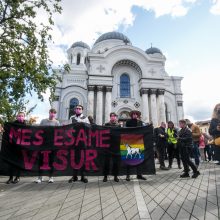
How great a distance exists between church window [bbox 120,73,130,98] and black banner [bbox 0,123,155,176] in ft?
88.0

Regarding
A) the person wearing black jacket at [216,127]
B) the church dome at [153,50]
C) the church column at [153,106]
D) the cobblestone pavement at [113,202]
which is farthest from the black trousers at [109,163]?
the church dome at [153,50]

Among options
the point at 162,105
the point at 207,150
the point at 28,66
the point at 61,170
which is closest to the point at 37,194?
the point at 61,170

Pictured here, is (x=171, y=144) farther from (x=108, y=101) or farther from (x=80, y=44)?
(x=80, y=44)

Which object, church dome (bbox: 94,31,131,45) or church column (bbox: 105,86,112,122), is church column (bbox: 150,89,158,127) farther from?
church dome (bbox: 94,31,131,45)

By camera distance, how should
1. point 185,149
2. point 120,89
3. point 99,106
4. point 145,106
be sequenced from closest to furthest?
1. point 185,149
2. point 99,106
3. point 145,106
4. point 120,89

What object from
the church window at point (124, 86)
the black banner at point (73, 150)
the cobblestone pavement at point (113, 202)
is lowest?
the cobblestone pavement at point (113, 202)

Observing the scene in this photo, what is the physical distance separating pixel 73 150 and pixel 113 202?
3.05 metres

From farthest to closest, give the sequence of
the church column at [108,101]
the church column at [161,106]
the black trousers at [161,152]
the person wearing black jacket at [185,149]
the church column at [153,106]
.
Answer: the church column at [161,106] → the church column at [153,106] → the church column at [108,101] → the black trousers at [161,152] → the person wearing black jacket at [185,149]

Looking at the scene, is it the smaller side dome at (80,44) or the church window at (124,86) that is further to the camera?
the smaller side dome at (80,44)

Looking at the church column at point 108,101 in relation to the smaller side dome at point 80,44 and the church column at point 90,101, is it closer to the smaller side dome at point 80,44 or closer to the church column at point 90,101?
the church column at point 90,101

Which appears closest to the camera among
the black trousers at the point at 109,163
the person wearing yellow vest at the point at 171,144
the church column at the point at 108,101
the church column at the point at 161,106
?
the black trousers at the point at 109,163

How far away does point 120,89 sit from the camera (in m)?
34.2

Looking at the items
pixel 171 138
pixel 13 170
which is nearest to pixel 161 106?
pixel 171 138

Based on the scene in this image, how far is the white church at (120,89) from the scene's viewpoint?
105 feet
